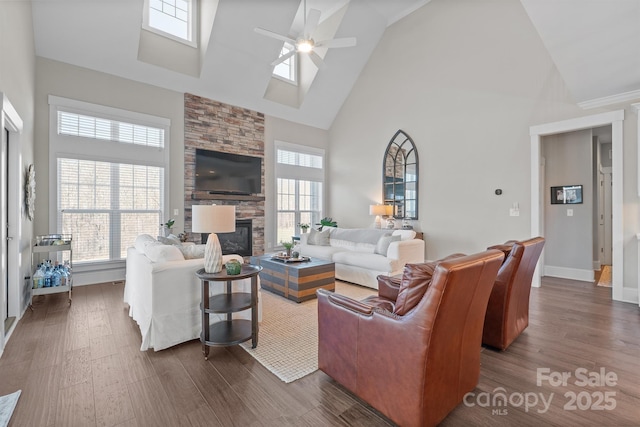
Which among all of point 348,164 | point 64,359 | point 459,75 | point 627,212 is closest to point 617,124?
point 627,212

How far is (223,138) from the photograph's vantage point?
20.9ft

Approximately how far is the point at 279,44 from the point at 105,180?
159 inches

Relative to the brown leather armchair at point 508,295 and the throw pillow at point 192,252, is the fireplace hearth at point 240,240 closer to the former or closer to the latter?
the throw pillow at point 192,252

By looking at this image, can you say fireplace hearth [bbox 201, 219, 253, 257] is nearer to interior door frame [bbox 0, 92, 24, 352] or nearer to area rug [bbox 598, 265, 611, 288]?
interior door frame [bbox 0, 92, 24, 352]

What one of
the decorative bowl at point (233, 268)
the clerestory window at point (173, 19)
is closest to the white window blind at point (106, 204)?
the clerestory window at point (173, 19)

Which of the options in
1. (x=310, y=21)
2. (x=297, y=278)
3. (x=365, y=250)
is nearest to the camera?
(x=297, y=278)

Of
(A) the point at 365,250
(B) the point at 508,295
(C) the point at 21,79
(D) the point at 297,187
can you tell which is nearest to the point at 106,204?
(C) the point at 21,79

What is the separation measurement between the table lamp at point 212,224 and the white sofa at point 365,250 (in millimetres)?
2555

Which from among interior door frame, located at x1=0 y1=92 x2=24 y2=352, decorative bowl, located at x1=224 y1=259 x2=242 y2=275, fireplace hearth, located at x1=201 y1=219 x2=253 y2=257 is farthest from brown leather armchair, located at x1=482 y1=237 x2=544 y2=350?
fireplace hearth, located at x1=201 y1=219 x2=253 y2=257

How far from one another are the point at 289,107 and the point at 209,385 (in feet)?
20.8

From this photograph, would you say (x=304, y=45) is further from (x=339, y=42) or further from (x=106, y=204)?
(x=106, y=204)

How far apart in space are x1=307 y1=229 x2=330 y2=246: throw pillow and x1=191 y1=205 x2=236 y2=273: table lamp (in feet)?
11.0

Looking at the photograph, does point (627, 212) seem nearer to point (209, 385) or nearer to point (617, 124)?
point (617, 124)

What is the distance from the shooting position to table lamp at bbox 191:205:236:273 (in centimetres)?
246
